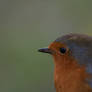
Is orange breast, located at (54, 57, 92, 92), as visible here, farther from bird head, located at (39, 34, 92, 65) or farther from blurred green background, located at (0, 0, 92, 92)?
blurred green background, located at (0, 0, 92, 92)

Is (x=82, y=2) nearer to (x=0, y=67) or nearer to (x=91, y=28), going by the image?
(x=91, y=28)

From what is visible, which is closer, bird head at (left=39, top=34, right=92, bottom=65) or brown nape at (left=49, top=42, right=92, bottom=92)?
brown nape at (left=49, top=42, right=92, bottom=92)

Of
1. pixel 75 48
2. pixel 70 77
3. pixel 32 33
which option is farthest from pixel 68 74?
pixel 32 33

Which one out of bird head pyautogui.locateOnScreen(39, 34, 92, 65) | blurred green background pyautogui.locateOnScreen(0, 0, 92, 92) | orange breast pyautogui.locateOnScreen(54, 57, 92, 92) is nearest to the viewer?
orange breast pyautogui.locateOnScreen(54, 57, 92, 92)

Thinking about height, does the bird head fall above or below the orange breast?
above

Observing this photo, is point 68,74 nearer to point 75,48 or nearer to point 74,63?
point 74,63

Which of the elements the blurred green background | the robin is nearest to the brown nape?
the robin

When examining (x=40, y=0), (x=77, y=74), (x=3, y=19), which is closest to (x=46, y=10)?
(x=40, y=0)

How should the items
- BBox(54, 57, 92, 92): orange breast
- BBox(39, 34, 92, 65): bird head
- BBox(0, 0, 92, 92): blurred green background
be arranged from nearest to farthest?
1. BBox(54, 57, 92, 92): orange breast
2. BBox(39, 34, 92, 65): bird head
3. BBox(0, 0, 92, 92): blurred green background
